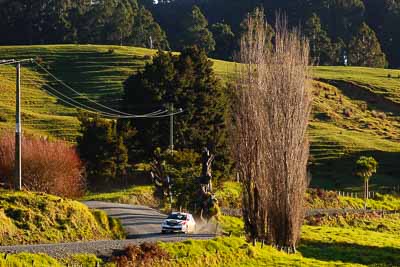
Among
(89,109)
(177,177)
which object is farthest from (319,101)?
(177,177)

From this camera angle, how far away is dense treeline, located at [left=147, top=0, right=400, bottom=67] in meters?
149

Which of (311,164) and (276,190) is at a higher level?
(276,190)

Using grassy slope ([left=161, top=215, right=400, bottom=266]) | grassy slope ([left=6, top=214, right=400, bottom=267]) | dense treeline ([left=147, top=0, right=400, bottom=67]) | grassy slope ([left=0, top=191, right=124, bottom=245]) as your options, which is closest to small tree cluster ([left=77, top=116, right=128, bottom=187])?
grassy slope ([left=6, top=214, right=400, bottom=267])

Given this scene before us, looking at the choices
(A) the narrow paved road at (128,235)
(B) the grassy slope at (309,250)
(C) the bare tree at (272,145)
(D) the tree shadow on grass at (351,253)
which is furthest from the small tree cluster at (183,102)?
(C) the bare tree at (272,145)

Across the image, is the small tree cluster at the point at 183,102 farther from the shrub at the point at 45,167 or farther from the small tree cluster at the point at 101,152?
the shrub at the point at 45,167

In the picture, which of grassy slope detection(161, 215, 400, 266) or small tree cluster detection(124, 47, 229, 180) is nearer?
grassy slope detection(161, 215, 400, 266)

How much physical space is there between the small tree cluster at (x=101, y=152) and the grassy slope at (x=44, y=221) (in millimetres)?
22426

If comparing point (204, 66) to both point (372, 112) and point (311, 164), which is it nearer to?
point (311, 164)

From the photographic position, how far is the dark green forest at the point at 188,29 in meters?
143

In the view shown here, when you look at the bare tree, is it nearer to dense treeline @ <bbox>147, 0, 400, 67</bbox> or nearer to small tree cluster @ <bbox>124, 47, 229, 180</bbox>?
small tree cluster @ <bbox>124, 47, 229, 180</bbox>

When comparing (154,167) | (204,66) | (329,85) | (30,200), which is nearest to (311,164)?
(204,66)

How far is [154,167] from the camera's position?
197ft

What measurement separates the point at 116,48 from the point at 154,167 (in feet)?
215

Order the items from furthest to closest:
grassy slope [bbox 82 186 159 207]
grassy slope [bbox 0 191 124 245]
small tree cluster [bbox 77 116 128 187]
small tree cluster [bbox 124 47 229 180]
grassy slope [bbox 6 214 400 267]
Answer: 1. small tree cluster [bbox 124 47 229 180]
2. small tree cluster [bbox 77 116 128 187]
3. grassy slope [bbox 82 186 159 207]
4. grassy slope [bbox 0 191 124 245]
5. grassy slope [bbox 6 214 400 267]
